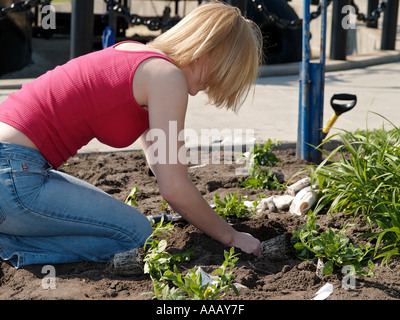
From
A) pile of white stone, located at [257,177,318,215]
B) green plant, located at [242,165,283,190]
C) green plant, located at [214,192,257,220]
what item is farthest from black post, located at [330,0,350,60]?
green plant, located at [214,192,257,220]

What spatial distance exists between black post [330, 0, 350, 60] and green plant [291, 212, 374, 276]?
5.54 metres

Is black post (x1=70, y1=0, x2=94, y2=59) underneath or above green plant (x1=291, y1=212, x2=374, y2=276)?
above

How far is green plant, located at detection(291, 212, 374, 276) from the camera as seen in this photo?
7.75ft

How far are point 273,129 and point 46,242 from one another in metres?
2.60

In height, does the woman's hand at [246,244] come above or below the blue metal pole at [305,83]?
below

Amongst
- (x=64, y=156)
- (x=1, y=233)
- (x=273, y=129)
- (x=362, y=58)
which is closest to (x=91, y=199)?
(x=64, y=156)

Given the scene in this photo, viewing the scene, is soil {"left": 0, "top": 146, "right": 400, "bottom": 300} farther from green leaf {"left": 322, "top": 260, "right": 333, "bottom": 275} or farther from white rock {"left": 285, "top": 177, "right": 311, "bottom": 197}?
white rock {"left": 285, "top": 177, "right": 311, "bottom": 197}

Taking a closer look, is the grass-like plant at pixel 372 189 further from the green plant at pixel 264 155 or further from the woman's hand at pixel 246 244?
the green plant at pixel 264 155

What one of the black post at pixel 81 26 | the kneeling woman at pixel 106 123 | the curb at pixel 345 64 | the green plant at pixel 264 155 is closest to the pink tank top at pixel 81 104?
the kneeling woman at pixel 106 123

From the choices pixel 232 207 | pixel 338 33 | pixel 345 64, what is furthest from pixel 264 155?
pixel 338 33

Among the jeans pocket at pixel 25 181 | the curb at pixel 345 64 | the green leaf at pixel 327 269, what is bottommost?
the green leaf at pixel 327 269

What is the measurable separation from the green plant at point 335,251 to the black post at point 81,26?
10.9ft

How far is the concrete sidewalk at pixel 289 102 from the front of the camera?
15.7 ft

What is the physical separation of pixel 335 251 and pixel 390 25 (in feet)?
21.8
